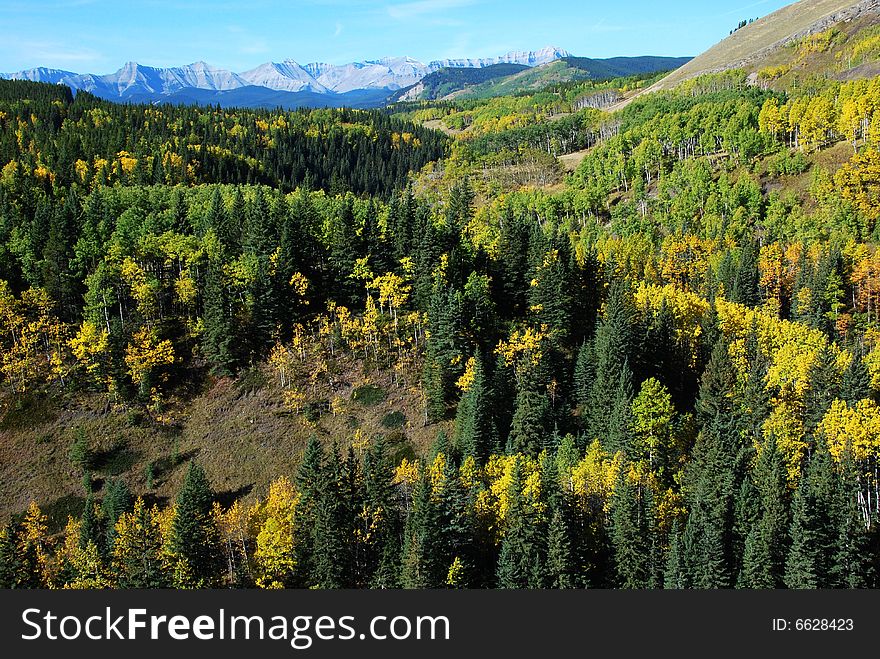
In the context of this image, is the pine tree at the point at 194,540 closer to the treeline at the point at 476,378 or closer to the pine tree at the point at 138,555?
the treeline at the point at 476,378

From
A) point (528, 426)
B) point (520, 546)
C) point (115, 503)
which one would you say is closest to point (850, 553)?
point (520, 546)

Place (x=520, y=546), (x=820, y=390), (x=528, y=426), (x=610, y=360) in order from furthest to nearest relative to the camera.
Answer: (x=610, y=360) < (x=528, y=426) < (x=820, y=390) < (x=520, y=546)

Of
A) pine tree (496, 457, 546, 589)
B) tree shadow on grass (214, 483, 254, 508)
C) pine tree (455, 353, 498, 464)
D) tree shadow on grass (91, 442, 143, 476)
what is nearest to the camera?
pine tree (496, 457, 546, 589)

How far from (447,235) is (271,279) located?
26.5m

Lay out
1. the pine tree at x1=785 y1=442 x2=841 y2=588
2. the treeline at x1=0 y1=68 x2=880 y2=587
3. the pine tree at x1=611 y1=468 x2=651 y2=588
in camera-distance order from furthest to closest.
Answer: the treeline at x1=0 y1=68 x2=880 y2=587
the pine tree at x1=611 y1=468 x2=651 y2=588
the pine tree at x1=785 y1=442 x2=841 y2=588

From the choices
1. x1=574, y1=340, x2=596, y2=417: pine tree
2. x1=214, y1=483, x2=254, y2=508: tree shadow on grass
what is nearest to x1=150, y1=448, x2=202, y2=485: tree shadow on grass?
x1=214, y1=483, x2=254, y2=508: tree shadow on grass

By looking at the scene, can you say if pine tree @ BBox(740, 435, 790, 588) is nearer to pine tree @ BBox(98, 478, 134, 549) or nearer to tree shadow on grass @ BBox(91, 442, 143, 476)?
pine tree @ BBox(98, 478, 134, 549)

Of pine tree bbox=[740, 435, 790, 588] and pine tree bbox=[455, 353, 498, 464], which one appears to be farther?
pine tree bbox=[455, 353, 498, 464]

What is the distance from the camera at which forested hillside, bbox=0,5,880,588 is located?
5856 cm

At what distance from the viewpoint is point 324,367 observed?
89.3 meters

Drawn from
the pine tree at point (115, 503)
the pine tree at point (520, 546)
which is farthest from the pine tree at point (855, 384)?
the pine tree at point (115, 503)

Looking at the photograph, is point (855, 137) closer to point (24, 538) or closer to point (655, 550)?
point (655, 550)

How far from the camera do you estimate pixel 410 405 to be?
85000 mm

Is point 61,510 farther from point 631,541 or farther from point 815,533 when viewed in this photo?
point 815,533
